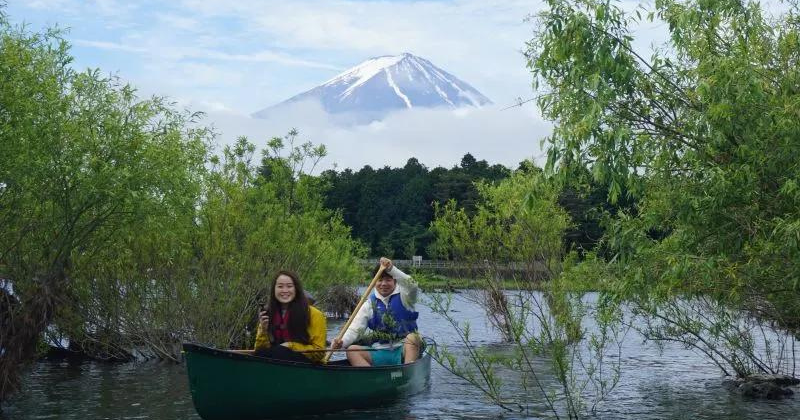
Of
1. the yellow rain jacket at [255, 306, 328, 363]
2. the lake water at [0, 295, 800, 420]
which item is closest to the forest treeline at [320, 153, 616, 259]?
the lake water at [0, 295, 800, 420]

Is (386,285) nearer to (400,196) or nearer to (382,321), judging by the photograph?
(382,321)

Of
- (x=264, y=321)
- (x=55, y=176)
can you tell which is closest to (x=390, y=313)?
(x=264, y=321)

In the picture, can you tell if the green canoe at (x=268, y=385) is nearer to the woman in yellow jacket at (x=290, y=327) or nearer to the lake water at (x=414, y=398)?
the woman in yellow jacket at (x=290, y=327)

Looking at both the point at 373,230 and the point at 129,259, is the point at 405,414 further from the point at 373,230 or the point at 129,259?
the point at 373,230

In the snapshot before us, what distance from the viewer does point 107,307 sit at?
1694cm

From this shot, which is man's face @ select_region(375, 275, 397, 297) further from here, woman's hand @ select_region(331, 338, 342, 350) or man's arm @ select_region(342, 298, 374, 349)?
woman's hand @ select_region(331, 338, 342, 350)

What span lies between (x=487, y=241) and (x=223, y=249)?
6925 millimetres

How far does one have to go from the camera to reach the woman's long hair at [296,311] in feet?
35.9

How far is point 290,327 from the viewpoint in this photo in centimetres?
1131

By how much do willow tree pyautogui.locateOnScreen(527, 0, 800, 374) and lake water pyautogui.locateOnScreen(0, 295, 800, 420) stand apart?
342 cm

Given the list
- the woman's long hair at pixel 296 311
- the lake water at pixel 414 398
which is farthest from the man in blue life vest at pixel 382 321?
the woman's long hair at pixel 296 311

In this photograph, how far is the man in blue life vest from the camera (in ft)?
41.7

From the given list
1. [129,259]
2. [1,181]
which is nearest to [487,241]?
[129,259]

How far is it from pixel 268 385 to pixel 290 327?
0.75m
